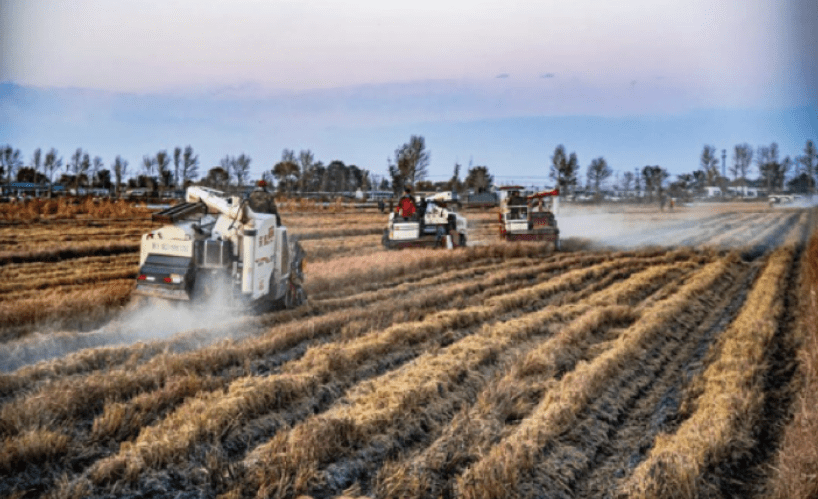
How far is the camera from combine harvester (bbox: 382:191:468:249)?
76.4ft

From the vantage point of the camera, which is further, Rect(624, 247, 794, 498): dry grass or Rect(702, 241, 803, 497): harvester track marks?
Rect(702, 241, 803, 497): harvester track marks

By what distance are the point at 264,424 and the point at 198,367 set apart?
1980 millimetres

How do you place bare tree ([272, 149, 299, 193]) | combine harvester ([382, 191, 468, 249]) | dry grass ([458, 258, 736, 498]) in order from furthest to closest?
bare tree ([272, 149, 299, 193]), combine harvester ([382, 191, 468, 249]), dry grass ([458, 258, 736, 498])

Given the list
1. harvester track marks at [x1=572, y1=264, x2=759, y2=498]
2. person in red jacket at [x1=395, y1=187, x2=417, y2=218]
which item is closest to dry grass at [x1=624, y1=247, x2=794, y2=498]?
harvester track marks at [x1=572, y1=264, x2=759, y2=498]

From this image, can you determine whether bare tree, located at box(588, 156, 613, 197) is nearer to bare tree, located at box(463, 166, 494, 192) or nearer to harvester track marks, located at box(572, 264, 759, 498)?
bare tree, located at box(463, 166, 494, 192)

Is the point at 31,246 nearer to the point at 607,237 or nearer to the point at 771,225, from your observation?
the point at 607,237

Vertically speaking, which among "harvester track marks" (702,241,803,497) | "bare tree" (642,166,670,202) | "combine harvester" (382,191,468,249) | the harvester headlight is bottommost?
"harvester track marks" (702,241,803,497)

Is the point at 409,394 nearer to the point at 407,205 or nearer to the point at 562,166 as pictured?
the point at 407,205

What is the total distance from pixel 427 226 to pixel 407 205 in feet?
3.58

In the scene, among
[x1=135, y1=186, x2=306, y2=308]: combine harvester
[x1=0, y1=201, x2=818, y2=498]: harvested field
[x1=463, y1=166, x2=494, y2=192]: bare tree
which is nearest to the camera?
[x1=0, y1=201, x2=818, y2=498]: harvested field

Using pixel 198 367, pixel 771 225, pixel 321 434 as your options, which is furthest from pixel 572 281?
pixel 771 225

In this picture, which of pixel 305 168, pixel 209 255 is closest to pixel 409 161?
pixel 305 168

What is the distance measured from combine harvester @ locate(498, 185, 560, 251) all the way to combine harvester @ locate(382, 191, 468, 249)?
93.6 inches

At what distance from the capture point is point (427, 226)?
23812mm
